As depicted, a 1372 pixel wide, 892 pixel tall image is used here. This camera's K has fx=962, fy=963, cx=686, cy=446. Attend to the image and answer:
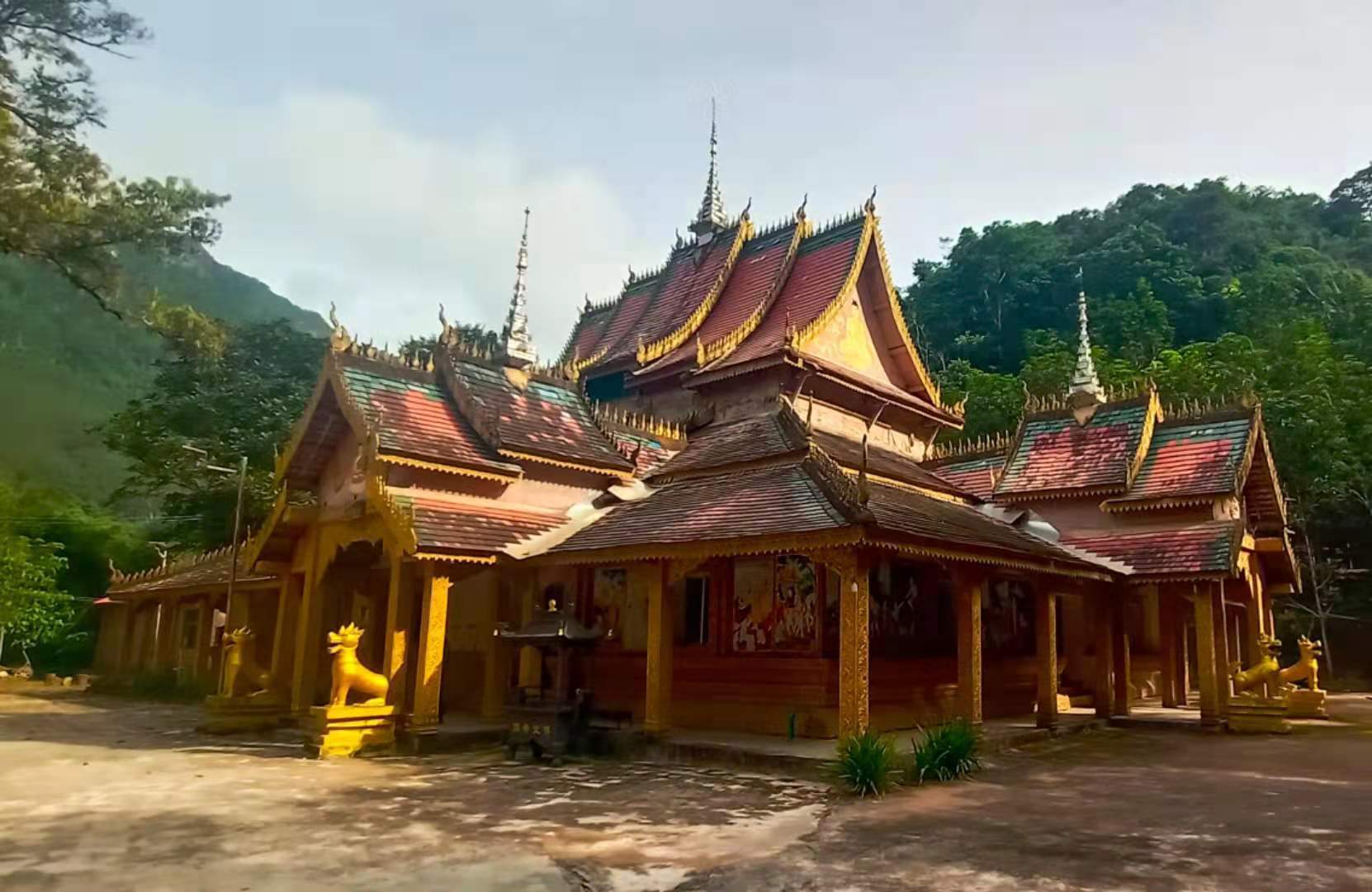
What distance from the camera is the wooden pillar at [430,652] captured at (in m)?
12.0

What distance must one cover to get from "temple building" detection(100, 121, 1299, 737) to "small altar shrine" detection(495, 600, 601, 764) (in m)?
0.83

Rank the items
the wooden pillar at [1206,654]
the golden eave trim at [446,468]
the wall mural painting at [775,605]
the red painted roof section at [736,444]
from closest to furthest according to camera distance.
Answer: the wall mural painting at [775,605] < the golden eave trim at [446,468] < the red painted roof section at [736,444] < the wooden pillar at [1206,654]

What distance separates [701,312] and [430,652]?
1090 centimetres

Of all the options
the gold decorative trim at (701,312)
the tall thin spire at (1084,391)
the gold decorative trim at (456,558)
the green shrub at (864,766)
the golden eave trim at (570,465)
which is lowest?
the green shrub at (864,766)

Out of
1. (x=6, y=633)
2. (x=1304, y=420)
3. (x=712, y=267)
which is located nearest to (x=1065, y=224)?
(x=1304, y=420)

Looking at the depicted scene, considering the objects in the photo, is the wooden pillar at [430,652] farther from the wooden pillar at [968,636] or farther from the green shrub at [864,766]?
the wooden pillar at [968,636]

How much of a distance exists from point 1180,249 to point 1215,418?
36.8 meters

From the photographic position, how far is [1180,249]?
49281 millimetres

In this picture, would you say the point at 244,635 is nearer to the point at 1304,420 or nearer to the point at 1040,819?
the point at 1040,819

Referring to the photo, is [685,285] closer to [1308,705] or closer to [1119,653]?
[1119,653]

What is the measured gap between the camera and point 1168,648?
64.7 ft

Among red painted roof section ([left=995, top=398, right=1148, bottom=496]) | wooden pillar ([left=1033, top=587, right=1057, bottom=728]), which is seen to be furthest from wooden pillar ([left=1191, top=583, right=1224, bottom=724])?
wooden pillar ([left=1033, top=587, right=1057, bottom=728])

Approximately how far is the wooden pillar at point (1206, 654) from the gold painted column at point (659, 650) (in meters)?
8.59

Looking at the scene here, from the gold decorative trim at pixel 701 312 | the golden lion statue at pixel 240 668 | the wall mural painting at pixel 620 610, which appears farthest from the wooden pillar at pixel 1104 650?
the golden lion statue at pixel 240 668
